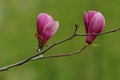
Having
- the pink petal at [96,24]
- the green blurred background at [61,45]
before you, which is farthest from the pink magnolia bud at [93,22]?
the green blurred background at [61,45]

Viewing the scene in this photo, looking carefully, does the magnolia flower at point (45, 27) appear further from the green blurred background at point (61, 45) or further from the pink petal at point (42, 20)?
the green blurred background at point (61, 45)

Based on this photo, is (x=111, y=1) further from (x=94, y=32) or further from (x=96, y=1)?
(x=94, y=32)

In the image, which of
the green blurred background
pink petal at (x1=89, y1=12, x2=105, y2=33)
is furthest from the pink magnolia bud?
the green blurred background

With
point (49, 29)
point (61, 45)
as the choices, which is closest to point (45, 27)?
point (49, 29)

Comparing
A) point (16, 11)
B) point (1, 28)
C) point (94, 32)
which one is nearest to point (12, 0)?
point (16, 11)

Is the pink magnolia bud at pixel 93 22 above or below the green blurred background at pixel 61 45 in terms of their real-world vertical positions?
above

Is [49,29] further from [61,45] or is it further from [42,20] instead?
[61,45]
